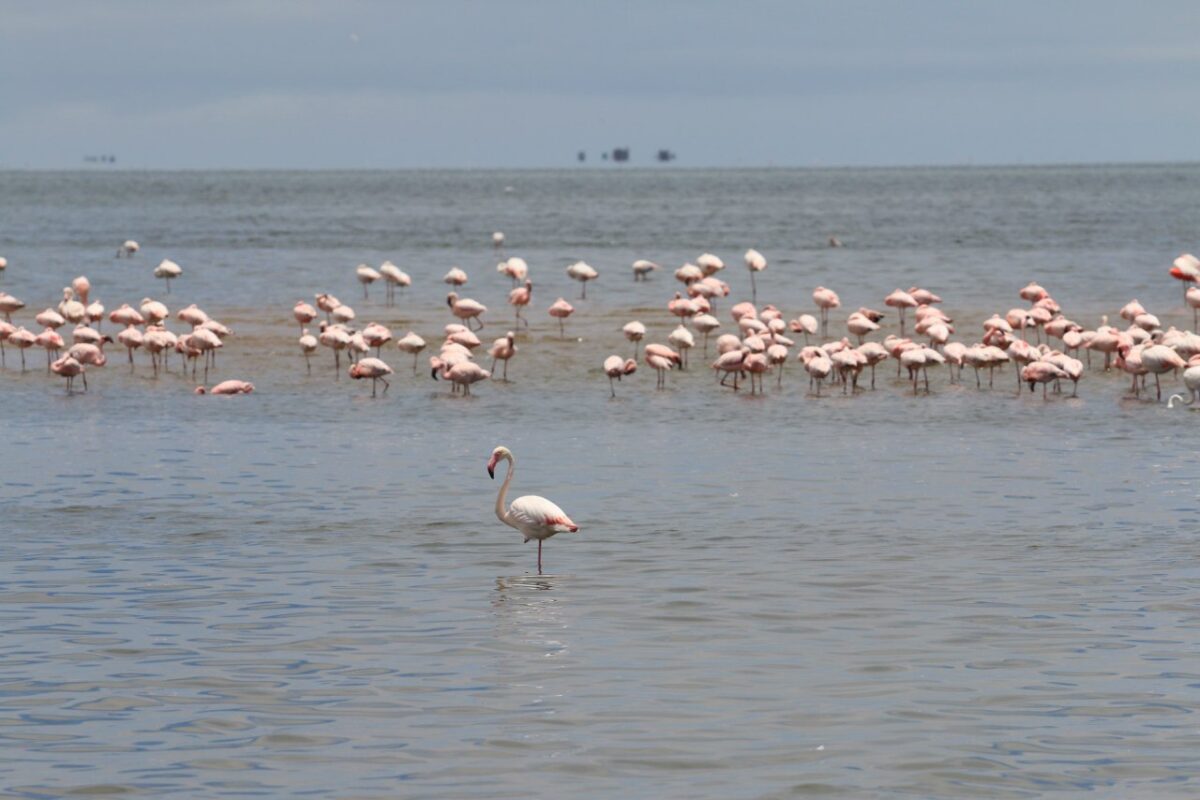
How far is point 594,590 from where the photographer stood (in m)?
14.8

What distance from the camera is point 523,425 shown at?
25.1 metres

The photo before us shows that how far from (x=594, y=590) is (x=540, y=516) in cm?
119

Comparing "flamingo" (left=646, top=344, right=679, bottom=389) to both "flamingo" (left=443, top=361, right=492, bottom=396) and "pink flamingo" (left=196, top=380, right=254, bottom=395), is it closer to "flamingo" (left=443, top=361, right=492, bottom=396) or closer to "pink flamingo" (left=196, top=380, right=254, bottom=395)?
"flamingo" (left=443, top=361, right=492, bottom=396)

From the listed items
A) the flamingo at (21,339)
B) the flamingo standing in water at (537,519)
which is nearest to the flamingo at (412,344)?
the flamingo at (21,339)

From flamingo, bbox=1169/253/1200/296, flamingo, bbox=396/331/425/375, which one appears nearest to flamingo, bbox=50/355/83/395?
flamingo, bbox=396/331/425/375

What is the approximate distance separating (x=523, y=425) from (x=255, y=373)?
8.00 metres

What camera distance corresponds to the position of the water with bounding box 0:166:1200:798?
1034cm

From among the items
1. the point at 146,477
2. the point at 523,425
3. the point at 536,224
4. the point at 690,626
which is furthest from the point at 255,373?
the point at 536,224

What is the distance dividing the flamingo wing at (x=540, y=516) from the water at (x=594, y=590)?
13.8 inches

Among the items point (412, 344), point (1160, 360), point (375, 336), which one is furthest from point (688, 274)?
point (1160, 360)

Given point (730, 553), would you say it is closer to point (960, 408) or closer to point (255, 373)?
point (960, 408)

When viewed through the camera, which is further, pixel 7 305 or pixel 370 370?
pixel 7 305

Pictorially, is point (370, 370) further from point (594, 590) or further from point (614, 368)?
point (594, 590)

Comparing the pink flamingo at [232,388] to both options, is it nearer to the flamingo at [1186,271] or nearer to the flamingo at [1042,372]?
the flamingo at [1042,372]
